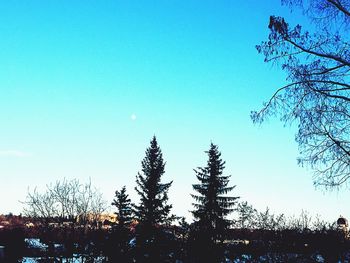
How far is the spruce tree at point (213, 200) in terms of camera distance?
101 feet

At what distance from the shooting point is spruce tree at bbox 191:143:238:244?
101 feet

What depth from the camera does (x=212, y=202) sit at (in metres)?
32.0

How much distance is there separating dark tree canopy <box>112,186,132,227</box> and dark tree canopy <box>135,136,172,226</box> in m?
2.24

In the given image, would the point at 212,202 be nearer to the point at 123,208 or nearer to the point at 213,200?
the point at 213,200

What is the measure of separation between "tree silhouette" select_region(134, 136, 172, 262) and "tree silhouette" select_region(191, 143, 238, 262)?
3029mm

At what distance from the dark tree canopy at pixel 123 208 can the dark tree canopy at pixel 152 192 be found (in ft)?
7.34

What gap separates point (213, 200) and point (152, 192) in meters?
5.76

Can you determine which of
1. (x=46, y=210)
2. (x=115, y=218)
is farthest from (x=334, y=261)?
(x=115, y=218)

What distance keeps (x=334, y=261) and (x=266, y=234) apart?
4936 mm

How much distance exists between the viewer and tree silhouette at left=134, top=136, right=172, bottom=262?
2906 centimetres

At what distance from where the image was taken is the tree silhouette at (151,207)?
1144 inches

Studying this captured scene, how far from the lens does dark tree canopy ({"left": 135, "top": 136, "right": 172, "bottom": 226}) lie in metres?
30.8

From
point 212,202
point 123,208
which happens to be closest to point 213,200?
point 212,202

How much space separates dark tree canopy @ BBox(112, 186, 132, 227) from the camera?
109ft
